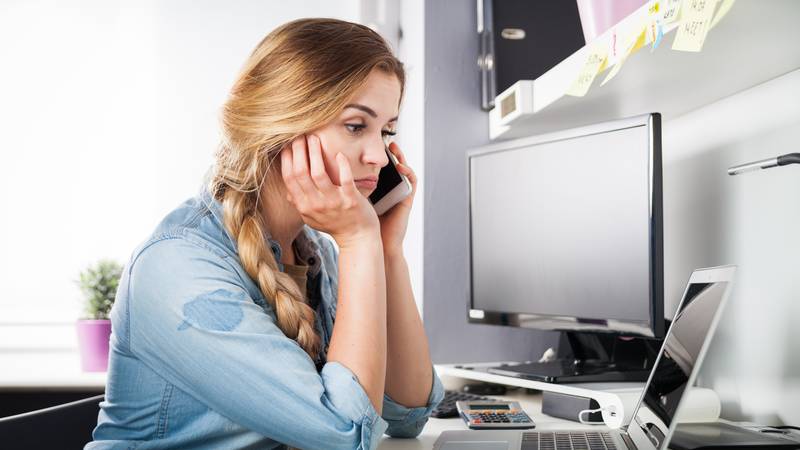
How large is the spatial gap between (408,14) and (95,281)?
1131mm

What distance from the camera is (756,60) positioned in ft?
3.41

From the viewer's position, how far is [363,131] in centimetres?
104

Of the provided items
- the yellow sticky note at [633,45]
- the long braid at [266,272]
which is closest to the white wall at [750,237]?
the yellow sticky note at [633,45]

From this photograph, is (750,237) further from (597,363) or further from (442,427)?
(442,427)

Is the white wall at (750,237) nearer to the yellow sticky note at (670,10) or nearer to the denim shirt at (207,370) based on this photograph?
the yellow sticky note at (670,10)

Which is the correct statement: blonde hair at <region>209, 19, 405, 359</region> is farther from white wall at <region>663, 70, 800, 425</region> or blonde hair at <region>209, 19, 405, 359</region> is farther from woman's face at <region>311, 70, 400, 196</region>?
white wall at <region>663, 70, 800, 425</region>

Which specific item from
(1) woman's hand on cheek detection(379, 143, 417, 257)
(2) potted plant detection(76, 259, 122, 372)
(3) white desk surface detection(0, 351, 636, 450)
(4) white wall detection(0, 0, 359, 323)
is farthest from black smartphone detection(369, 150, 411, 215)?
(4) white wall detection(0, 0, 359, 323)

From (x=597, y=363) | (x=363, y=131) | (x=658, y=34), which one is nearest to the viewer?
(x=658, y=34)

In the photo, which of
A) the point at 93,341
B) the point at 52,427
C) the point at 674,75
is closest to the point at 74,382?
the point at 93,341

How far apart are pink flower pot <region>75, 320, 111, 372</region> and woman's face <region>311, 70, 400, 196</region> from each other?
117 cm

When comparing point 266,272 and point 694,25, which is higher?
point 694,25

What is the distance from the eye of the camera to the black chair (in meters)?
0.97

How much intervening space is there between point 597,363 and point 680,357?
539 millimetres

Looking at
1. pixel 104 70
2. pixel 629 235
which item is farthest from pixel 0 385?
pixel 629 235
